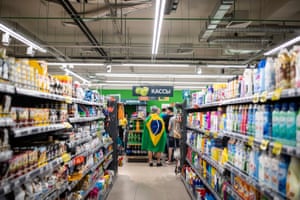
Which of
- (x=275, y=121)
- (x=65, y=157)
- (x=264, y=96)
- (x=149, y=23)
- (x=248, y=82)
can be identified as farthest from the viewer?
(x=149, y=23)

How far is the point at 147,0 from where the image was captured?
669 centimetres

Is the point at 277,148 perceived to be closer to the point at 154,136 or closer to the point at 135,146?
the point at 154,136

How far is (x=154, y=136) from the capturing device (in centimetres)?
955

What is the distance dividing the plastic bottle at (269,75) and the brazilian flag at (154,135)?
7339 mm

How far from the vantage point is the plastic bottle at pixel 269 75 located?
7.32 ft

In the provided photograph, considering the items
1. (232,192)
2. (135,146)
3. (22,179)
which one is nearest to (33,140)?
(22,179)

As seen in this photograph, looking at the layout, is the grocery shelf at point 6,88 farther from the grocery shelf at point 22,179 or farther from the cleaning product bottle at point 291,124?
the cleaning product bottle at point 291,124

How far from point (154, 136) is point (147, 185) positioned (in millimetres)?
2808

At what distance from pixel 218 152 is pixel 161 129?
228 inches

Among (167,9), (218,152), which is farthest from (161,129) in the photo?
(218,152)

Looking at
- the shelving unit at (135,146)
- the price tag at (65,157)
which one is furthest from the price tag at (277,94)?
the shelving unit at (135,146)

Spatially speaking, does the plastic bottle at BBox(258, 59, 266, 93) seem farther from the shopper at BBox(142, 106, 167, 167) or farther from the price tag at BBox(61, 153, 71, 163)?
the shopper at BBox(142, 106, 167, 167)

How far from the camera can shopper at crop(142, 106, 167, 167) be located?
9523mm

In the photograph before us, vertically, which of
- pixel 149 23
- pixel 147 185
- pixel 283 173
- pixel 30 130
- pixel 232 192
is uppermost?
pixel 149 23
